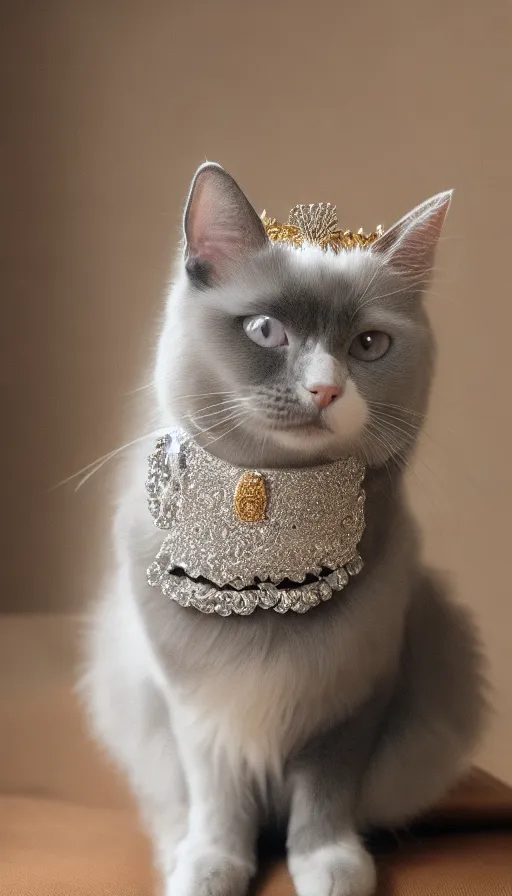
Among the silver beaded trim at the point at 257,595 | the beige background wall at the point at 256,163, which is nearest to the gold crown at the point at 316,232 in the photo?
the silver beaded trim at the point at 257,595

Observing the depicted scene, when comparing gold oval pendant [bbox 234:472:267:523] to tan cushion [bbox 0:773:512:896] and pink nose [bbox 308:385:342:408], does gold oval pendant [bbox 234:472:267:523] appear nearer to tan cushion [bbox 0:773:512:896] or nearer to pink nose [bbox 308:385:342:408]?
pink nose [bbox 308:385:342:408]

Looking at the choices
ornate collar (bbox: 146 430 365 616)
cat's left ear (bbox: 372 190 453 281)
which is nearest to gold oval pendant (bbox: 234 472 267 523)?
ornate collar (bbox: 146 430 365 616)

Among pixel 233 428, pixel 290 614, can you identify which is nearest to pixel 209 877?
pixel 290 614

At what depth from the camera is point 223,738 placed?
2.42 ft

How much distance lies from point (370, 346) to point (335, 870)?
0.43 metres

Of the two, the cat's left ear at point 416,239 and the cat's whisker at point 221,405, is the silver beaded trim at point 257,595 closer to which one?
the cat's whisker at point 221,405

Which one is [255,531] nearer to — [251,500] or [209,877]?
[251,500]

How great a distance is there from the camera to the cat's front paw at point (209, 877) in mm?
691

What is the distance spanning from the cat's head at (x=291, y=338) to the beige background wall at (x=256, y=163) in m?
0.36

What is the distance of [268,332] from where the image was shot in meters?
0.68

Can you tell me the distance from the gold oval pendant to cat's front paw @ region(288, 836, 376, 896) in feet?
0.95

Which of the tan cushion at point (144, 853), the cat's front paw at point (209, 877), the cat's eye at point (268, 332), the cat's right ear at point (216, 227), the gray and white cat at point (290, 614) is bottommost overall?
the tan cushion at point (144, 853)

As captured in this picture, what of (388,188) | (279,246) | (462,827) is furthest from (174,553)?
(388,188)

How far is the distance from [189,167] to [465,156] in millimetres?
359
